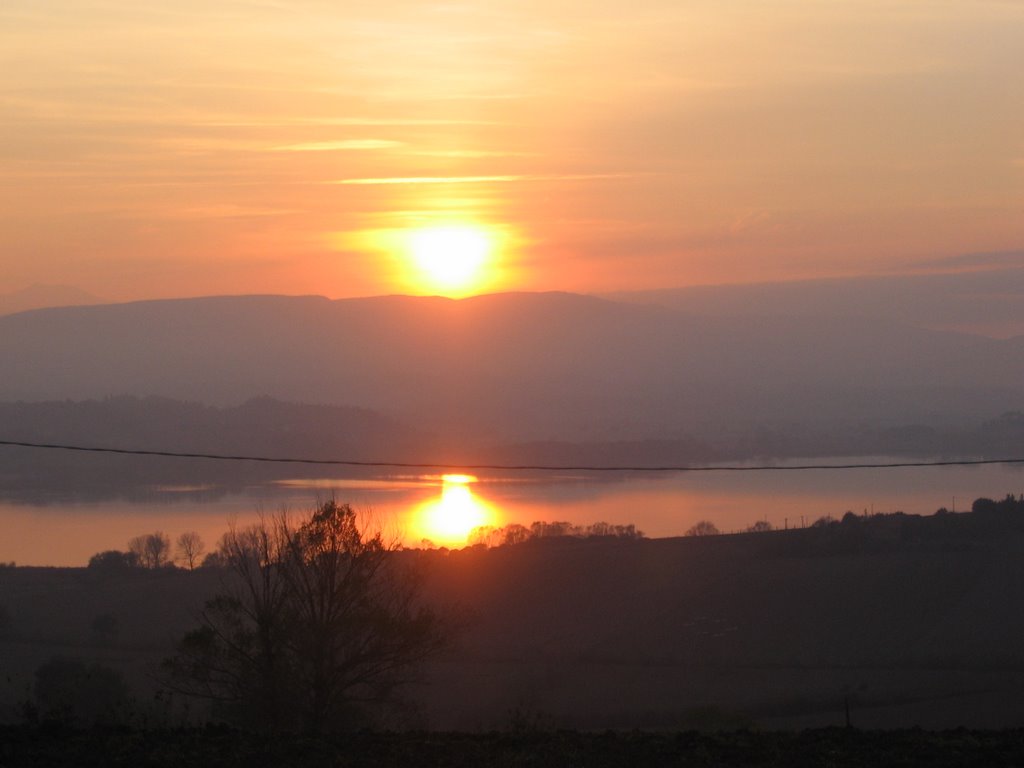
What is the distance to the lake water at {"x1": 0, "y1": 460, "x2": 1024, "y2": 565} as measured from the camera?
53.9 metres

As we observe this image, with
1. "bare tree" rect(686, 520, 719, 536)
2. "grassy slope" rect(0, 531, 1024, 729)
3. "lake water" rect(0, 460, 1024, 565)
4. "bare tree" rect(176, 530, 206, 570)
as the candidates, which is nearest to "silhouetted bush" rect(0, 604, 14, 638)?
"grassy slope" rect(0, 531, 1024, 729)

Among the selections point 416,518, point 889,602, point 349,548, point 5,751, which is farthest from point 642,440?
point 5,751

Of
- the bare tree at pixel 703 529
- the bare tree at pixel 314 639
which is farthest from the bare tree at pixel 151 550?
the bare tree at pixel 314 639

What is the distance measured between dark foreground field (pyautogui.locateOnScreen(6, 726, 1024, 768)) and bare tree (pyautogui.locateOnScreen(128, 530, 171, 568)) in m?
34.7

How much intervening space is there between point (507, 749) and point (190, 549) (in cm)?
3965

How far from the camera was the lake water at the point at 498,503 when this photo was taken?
2122 inches

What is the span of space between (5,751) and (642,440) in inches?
4224

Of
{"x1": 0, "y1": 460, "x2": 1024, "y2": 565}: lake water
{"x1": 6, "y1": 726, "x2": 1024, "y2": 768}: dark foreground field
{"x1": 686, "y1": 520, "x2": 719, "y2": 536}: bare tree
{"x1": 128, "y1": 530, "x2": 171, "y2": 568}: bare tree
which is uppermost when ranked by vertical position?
{"x1": 0, "y1": 460, "x2": 1024, "y2": 565}: lake water

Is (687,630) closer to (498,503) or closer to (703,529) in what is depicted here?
(703,529)

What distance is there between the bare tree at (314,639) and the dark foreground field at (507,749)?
15.3 feet

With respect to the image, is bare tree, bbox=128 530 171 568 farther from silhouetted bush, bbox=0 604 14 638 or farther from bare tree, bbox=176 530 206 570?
silhouetted bush, bbox=0 604 14 638

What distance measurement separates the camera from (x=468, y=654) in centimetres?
3003

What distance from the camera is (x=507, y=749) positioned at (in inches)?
380

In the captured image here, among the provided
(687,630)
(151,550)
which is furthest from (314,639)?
(151,550)
